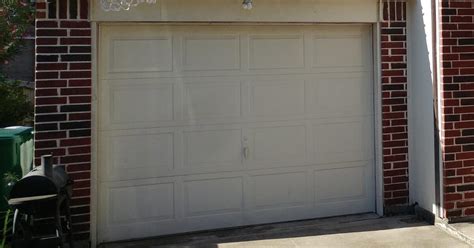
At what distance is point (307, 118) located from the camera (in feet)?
18.5

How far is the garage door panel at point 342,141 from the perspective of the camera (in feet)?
18.7

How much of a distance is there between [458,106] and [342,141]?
1330 mm

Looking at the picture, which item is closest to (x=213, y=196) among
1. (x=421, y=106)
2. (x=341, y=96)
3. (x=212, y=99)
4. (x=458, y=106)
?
(x=212, y=99)

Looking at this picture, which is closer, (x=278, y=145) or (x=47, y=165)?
(x=47, y=165)

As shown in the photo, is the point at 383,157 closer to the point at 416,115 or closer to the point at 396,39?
the point at 416,115

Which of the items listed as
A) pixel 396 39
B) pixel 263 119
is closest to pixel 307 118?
pixel 263 119

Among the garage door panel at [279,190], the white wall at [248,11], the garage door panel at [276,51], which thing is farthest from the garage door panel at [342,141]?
the white wall at [248,11]

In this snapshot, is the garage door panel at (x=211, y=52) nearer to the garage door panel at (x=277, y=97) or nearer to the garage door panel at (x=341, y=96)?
the garage door panel at (x=277, y=97)

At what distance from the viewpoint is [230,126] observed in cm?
541

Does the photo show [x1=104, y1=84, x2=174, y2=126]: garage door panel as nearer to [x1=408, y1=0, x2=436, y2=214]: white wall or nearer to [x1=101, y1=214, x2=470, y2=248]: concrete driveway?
[x1=101, y1=214, x2=470, y2=248]: concrete driveway

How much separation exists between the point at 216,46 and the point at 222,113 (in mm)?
748

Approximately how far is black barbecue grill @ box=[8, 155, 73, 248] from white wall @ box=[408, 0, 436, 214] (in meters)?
3.94

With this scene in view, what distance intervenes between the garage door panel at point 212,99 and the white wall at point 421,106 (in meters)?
2.09

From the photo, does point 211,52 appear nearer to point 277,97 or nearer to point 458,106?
point 277,97
